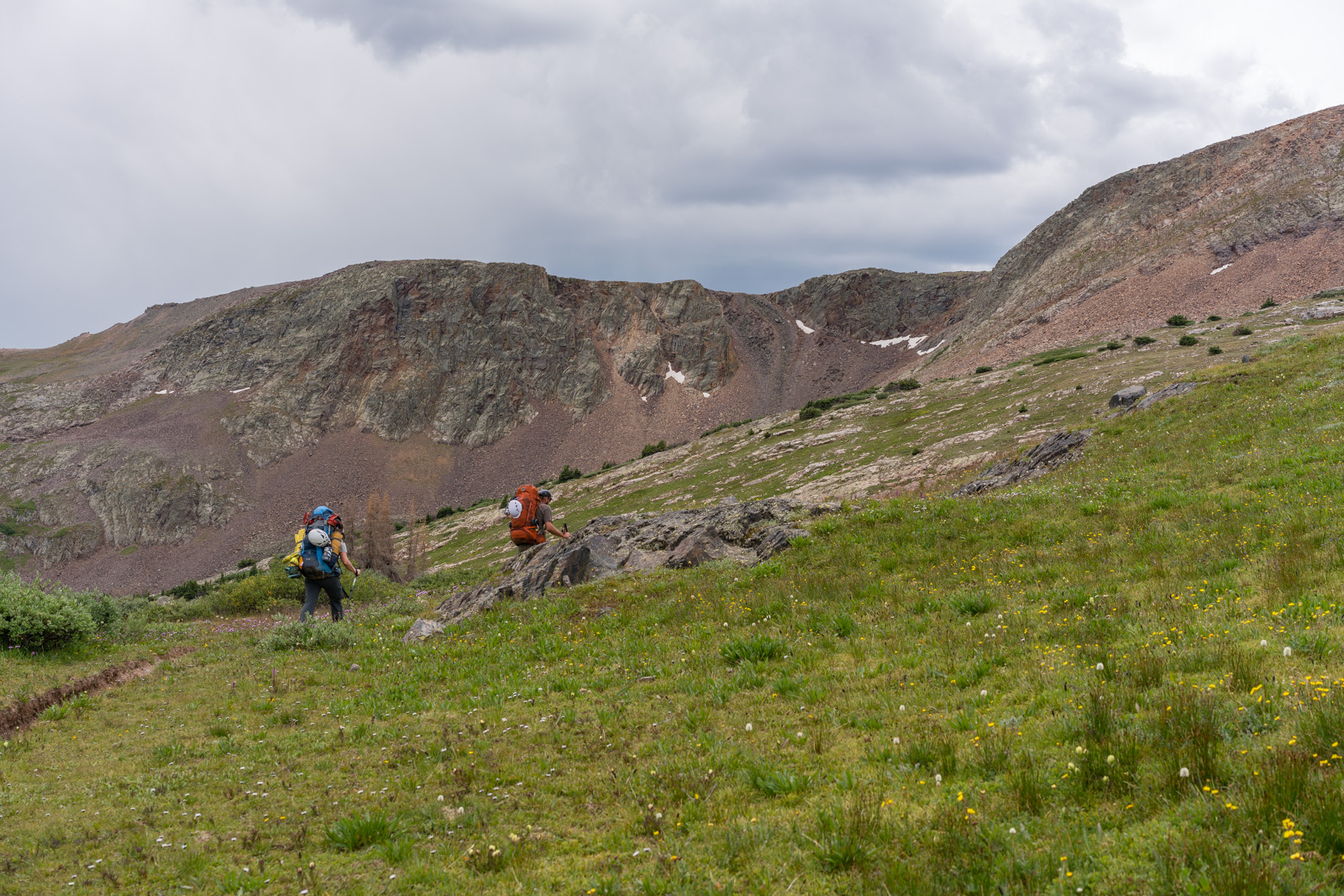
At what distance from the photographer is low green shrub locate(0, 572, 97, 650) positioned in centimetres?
1492

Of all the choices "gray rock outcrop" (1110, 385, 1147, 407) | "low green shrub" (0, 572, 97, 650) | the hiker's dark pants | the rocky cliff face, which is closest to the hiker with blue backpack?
the hiker's dark pants

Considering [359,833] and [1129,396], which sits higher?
[1129,396]

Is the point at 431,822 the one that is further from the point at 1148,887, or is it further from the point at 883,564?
the point at 883,564

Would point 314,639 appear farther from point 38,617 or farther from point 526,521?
point 526,521

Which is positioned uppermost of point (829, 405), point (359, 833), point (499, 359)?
point (499, 359)

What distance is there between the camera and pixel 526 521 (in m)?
21.7

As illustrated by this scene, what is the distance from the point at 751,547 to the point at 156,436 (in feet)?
484

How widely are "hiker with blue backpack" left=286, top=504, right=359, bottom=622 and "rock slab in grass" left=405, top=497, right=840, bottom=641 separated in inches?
116

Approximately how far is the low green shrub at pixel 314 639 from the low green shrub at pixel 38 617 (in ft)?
13.9

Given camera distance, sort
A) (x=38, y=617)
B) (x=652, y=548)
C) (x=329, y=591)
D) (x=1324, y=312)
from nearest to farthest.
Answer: (x=38, y=617)
(x=329, y=591)
(x=652, y=548)
(x=1324, y=312)

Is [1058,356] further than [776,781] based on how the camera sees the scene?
Yes

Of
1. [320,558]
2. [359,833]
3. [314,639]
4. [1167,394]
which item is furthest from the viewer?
[1167,394]

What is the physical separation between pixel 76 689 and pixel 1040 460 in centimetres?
2785

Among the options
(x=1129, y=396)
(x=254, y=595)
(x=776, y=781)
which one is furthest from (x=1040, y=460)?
(x=254, y=595)
